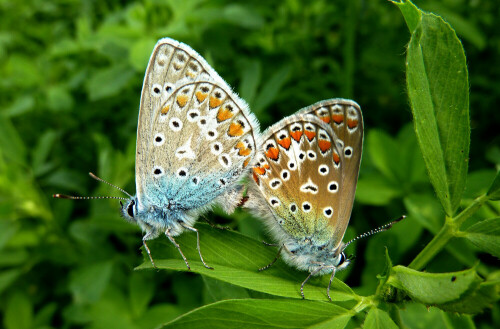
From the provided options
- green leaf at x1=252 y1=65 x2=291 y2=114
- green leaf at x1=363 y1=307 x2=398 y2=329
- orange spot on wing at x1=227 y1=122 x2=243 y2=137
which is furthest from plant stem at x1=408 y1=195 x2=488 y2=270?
green leaf at x1=252 y1=65 x2=291 y2=114

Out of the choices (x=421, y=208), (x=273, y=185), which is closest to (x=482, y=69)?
(x=421, y=208)

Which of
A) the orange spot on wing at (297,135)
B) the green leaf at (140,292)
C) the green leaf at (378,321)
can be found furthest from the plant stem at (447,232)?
the green leaf at (140,292)

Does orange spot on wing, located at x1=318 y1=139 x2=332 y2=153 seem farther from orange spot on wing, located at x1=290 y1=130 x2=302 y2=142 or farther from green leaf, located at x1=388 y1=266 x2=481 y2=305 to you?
green leaf, located at x1=388 y1=266 x2=481 y2=305

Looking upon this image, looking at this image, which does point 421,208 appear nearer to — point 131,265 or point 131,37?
point 131,265

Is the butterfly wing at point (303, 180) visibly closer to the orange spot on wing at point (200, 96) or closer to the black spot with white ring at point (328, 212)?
the black spot with white ring at point (328, 212)

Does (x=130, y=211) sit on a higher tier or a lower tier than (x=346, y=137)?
lower

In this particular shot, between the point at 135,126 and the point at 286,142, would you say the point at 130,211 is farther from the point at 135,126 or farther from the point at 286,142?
the point at 135,126

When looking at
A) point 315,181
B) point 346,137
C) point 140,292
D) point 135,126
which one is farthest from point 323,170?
point 135,126

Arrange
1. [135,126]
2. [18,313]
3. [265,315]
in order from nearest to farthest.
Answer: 1. [265,315]
2. [18,313]
3. [135,126]
